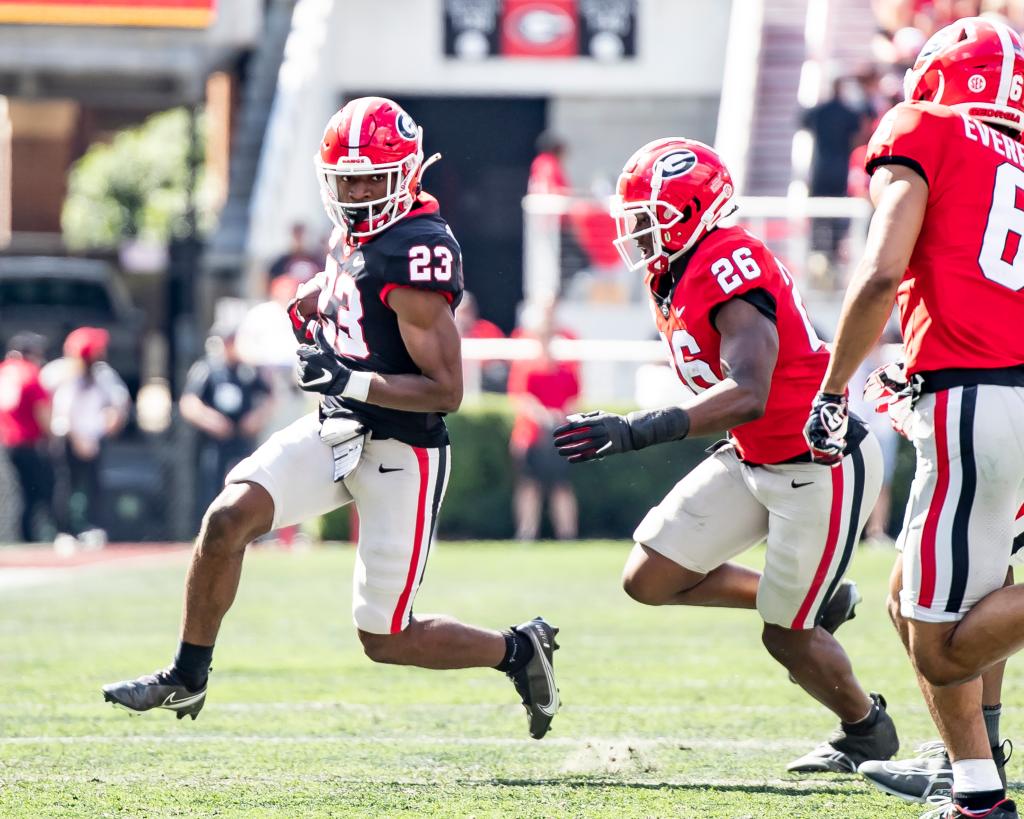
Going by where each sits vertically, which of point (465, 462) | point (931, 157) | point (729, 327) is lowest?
point (465, 462)

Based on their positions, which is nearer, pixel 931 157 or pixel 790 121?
pixel 931 157

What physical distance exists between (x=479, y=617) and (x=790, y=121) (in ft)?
37.6

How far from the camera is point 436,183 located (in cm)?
2286

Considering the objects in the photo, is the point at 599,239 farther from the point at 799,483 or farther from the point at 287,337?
the point at 799,483

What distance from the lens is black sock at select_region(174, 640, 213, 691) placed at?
530cm

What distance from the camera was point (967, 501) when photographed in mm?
4355

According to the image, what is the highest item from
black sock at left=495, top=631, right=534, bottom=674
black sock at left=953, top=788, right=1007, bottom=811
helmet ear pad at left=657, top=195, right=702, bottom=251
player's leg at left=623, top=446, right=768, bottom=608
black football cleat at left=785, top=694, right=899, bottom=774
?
helmet ear pad at left=657, top=195, right=702, bottom=251

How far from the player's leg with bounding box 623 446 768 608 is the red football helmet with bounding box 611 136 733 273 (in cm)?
63

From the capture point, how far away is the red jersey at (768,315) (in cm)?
500

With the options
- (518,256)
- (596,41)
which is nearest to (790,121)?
(596,41)

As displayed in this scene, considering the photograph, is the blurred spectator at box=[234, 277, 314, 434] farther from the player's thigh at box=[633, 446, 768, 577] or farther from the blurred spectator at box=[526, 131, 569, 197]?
the player's thigh at box=[633, 446, 768, 577]

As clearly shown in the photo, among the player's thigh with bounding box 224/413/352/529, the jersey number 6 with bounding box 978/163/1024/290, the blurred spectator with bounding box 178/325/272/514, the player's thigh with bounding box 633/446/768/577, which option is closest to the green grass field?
the player's thigh with bounding box 633/446/768/577

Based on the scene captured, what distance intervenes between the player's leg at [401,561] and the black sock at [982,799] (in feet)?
5.12

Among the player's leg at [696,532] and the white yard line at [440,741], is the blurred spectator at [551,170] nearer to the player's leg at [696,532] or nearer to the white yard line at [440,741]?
the white yard line at [440,741]
